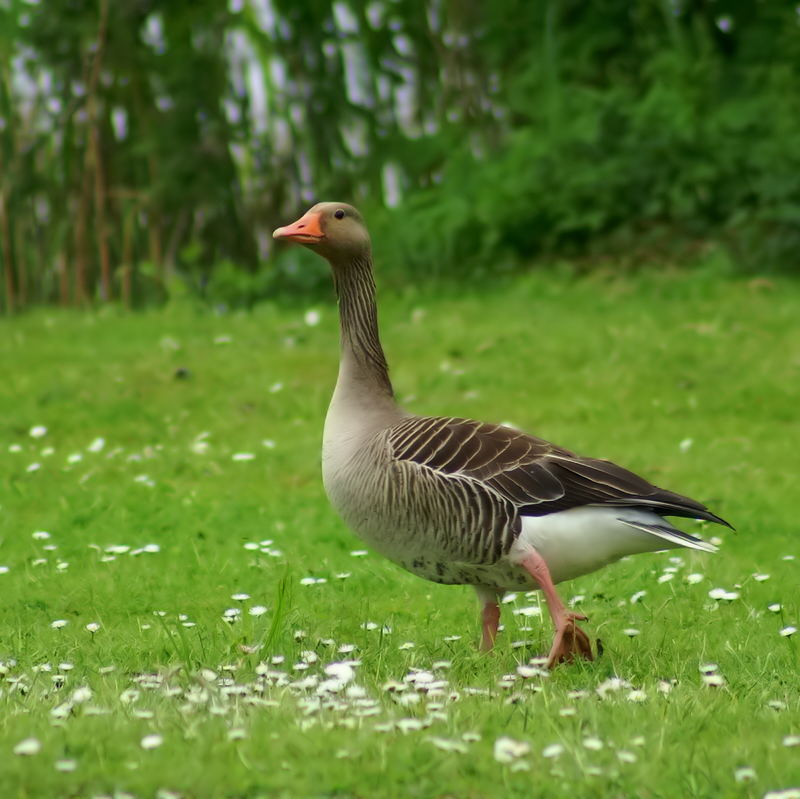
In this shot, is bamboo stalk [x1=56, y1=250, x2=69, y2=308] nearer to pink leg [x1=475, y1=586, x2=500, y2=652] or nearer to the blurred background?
the blurred background

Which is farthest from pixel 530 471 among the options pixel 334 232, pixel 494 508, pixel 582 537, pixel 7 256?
pixel 7 256

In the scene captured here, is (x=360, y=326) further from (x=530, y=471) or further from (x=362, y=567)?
(x=362, y=567)

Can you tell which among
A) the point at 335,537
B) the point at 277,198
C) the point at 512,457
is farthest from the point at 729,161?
the point at 512,457

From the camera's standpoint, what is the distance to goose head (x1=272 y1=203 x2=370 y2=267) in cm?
643

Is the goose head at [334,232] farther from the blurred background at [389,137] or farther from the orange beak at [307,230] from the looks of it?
the blurred background at [389,137]

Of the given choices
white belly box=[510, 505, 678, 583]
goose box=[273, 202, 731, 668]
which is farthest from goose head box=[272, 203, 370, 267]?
white belly box=[510, 505, 678, 583]

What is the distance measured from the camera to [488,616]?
6117mm

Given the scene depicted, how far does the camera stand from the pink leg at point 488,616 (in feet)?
19.9

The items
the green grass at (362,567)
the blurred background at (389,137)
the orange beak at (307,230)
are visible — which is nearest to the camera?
the green grass at (362,567)

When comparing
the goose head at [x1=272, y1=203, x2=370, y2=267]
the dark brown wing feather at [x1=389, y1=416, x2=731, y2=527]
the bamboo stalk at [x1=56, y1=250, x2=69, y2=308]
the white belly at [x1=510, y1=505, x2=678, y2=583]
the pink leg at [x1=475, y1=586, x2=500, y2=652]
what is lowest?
the pink leg at [x1=475, y1=586, x2=500, y2=652]

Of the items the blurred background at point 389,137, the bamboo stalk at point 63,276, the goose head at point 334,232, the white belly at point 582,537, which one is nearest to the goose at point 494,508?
the white belly at point 582,537

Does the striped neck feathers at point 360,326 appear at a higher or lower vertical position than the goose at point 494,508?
higher

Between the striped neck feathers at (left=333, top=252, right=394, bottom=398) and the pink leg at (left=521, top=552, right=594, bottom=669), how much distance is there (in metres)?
1.23

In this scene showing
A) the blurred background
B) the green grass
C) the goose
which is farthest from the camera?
the blurred background
